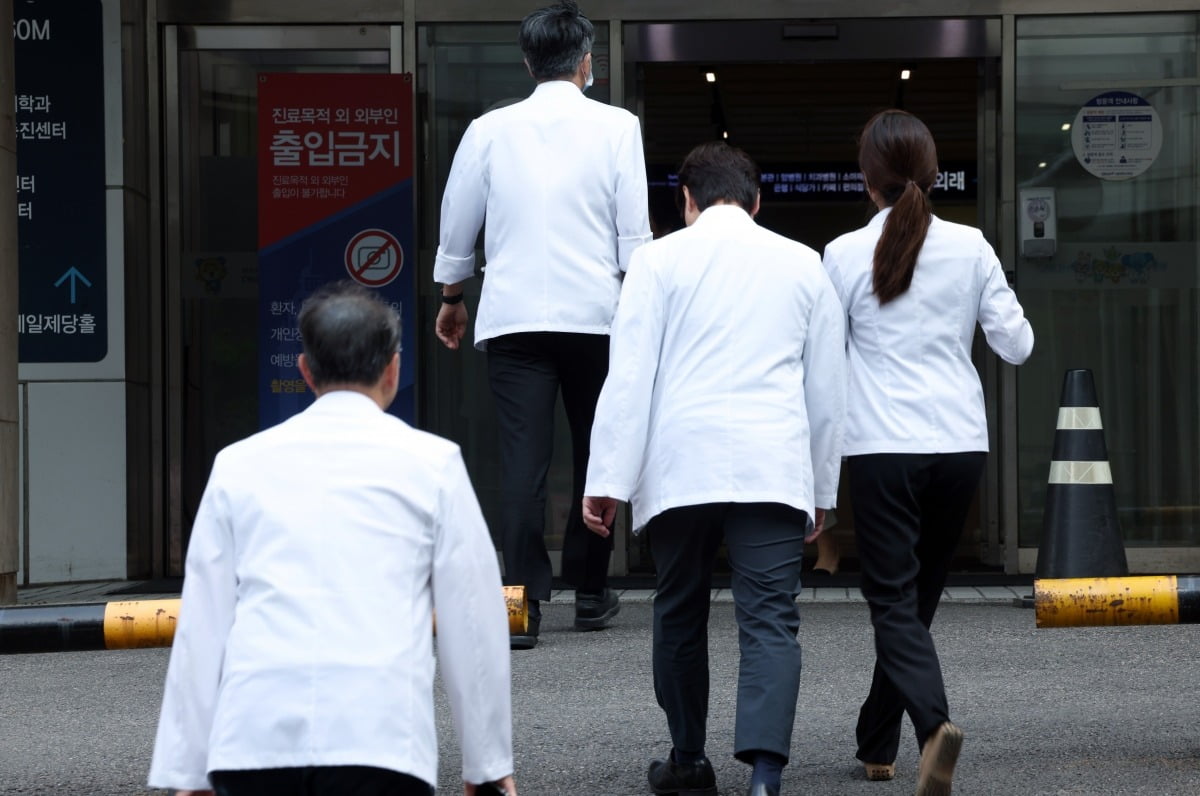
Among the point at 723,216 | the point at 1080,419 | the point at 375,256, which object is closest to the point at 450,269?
the point at 723,216

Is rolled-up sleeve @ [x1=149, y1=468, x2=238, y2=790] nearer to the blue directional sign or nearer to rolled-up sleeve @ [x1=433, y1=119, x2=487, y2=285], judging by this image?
rolled-up sleeve @ [x1=433, y1=119, x2=487, y2=285]

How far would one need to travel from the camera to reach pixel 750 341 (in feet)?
12.9

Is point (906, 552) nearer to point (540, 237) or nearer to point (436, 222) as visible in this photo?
point (540, 237)

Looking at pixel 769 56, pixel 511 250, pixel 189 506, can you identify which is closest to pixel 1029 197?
pixel 769 56

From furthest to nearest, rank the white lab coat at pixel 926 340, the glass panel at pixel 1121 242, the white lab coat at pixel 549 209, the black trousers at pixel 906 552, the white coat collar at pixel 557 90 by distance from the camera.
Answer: the glass panel at pixel 1121 242 → the white coat collar at pixel 557 90 → the white lab coat at pixel 549 209 → the white lab coat at pixel 926 340 → the black trousers at pixel 906 552

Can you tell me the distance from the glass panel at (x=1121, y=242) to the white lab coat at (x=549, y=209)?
379 centimetres

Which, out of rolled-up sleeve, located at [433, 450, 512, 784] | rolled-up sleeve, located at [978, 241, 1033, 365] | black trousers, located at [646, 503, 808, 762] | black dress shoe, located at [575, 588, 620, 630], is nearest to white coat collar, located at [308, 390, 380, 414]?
rolled-up sleeve, located at [433, 450, 512, 784]

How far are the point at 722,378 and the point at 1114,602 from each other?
109 cm

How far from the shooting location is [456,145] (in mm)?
9180

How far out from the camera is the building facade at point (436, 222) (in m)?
8.84

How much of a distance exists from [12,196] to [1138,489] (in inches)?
228

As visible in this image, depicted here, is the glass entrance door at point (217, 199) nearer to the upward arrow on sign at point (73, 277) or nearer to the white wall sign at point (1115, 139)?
the upward arrow on sign at point (73, 277)

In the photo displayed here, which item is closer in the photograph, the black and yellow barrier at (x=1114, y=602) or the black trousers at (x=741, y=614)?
the black trousers at (x=741, y=614)

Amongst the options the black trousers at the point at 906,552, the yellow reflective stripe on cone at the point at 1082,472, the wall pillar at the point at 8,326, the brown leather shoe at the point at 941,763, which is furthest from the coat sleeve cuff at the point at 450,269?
the yellow reflective stripe on cone at the point at 1082,472
